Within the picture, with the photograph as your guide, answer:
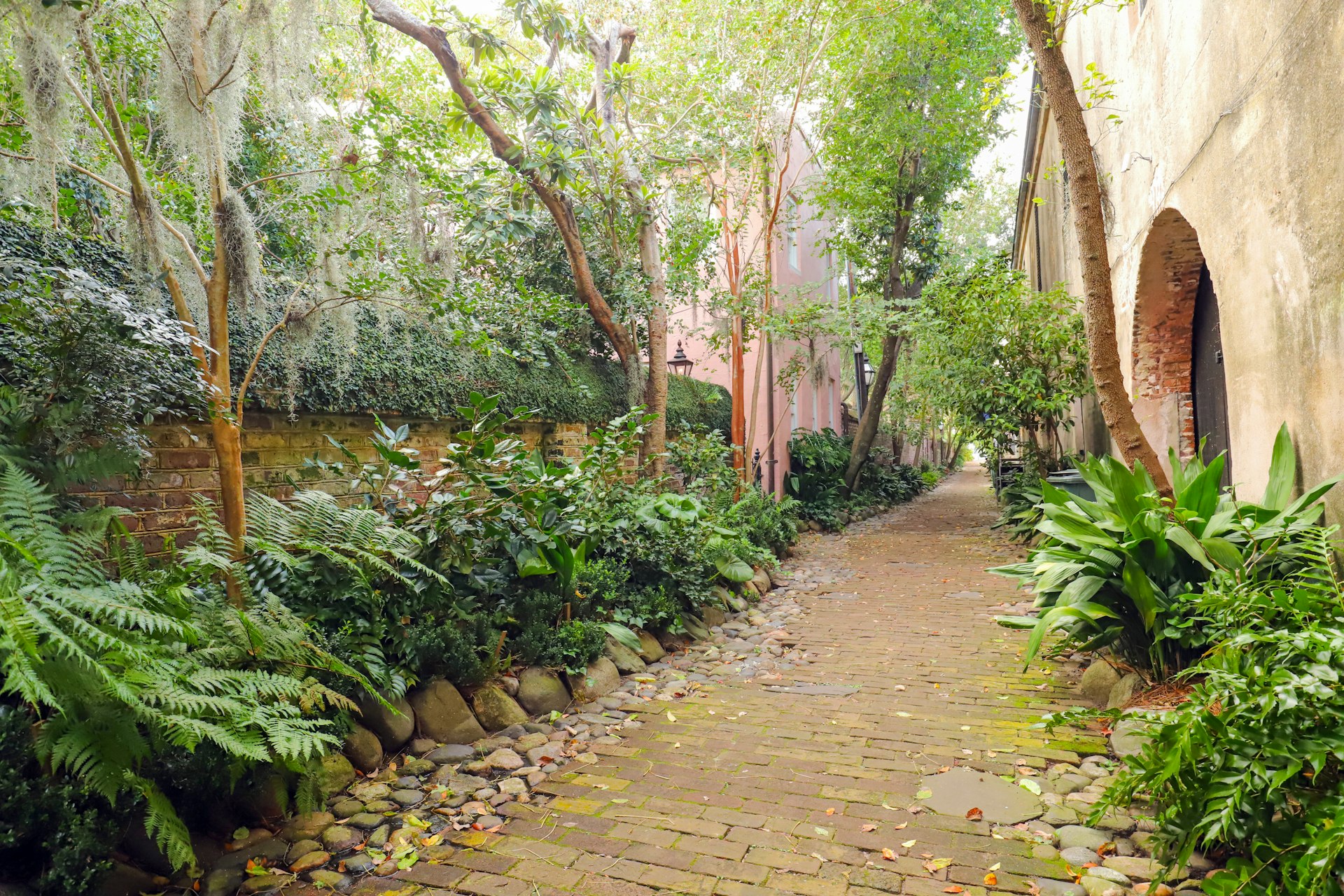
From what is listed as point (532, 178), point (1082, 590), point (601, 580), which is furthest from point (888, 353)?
point (1082, 590)

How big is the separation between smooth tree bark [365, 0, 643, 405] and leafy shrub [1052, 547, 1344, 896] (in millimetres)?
5988

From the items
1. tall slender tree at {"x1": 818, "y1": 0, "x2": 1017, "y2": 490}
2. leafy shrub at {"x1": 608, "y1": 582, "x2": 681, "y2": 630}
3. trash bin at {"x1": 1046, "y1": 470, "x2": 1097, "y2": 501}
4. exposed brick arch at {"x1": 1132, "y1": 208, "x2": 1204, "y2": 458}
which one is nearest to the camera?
leafy shrub at {"x1": 608, "y1": 582, "x2": 681, "y2": 630}

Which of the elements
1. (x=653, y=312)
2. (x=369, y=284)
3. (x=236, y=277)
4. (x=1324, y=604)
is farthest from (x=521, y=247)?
(x=1324, y=604)

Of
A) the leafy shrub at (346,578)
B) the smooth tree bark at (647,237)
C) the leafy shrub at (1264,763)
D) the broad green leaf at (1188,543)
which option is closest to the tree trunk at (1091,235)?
the broad green leaf at (1188,543)

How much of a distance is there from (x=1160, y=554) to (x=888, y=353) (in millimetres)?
10467

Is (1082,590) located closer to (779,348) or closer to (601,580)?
(601,580)

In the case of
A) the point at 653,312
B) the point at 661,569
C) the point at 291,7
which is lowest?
the point at 661,569

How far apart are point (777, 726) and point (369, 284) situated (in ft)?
10.6

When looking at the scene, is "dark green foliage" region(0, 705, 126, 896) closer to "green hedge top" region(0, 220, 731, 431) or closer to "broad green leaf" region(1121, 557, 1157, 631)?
"green hedge top" region(0, 220, 731, 431)

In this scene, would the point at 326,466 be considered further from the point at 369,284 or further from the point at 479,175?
the point at 479,175

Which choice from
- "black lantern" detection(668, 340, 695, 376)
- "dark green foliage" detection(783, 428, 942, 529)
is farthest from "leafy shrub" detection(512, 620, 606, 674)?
"dark green foliage" detection(783, 428, 942, 529)

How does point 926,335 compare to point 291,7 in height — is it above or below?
below

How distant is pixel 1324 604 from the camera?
2.60 m

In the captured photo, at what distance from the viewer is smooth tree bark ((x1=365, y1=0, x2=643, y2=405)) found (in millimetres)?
6270
